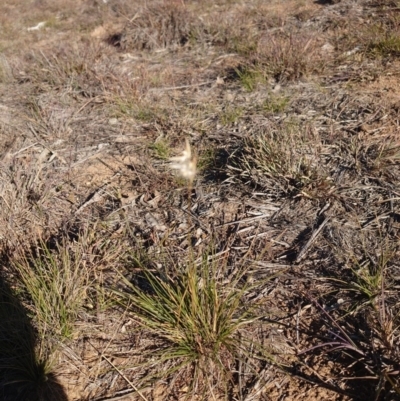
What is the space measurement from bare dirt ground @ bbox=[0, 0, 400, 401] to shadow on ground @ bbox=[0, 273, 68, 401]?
0.05 m

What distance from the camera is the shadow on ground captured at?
78.2 inches

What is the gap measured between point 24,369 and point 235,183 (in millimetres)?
1829

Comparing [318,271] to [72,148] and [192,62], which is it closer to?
[72,148]

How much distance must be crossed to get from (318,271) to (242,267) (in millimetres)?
438

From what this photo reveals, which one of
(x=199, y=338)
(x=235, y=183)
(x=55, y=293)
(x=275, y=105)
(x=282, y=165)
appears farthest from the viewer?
(x=275, y=105)

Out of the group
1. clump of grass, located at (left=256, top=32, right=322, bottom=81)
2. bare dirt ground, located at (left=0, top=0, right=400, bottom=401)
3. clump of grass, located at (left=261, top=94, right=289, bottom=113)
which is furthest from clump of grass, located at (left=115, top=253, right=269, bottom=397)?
clump of grass, located at (left=256, top=32, right=322, bottom=81)

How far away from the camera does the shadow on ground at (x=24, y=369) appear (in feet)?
6.51

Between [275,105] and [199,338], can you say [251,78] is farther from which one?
[199,338]

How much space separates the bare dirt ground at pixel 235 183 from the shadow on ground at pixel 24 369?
5 centimetres

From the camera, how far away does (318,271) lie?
2.34 m

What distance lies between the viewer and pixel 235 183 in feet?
10.1

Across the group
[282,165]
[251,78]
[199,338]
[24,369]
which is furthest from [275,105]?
[24,369]

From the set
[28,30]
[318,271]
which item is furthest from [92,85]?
[28,30]

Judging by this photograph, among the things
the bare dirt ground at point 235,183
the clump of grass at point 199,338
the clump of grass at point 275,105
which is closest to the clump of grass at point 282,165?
the bare dirt ground at point 235,183
